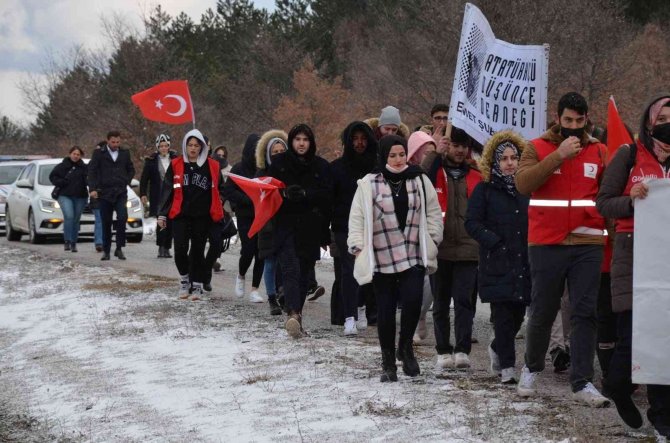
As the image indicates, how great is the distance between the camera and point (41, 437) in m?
8.41

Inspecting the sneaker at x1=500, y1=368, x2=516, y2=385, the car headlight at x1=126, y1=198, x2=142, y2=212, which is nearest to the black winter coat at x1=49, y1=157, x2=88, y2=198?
the car headlight at x1=126, y1=198, x2=142, y2=212

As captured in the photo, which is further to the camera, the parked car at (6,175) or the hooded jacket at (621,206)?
the parked car at (6,175)

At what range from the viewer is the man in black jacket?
1917 cm

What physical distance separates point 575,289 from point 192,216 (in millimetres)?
6531

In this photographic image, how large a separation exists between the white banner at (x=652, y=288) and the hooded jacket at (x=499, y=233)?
1.75m

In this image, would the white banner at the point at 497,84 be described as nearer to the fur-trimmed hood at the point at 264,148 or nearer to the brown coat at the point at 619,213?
the brown coat at the point at 619,213

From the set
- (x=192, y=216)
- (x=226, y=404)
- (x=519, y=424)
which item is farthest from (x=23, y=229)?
(x=519, y=424)

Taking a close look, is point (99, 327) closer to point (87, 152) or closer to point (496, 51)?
point (496, 51)

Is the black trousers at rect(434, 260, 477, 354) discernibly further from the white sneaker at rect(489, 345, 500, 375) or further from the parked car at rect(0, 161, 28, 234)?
the parked car at rect(0, 161, 28, 234)

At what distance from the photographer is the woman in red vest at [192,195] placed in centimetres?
1327

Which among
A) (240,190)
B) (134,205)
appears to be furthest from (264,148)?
(134,205)

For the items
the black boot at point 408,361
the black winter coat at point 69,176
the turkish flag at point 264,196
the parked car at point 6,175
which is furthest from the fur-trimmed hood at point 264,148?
the parked car at point 6,175

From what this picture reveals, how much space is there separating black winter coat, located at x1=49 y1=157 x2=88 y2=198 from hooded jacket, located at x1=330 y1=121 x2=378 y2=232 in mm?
10946

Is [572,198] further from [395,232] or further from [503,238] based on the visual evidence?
[395,232]
